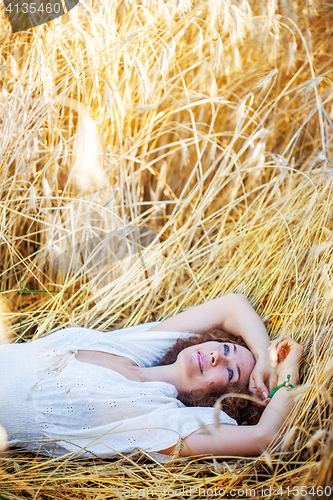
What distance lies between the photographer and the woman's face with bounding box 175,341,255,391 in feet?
4.40

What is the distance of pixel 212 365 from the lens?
1.34 meters

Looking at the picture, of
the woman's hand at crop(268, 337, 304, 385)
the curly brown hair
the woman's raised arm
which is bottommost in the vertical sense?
the curly brown hair

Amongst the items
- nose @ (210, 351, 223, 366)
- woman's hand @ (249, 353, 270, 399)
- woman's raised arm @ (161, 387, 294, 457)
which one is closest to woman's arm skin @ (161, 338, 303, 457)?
woman's raised arm @ (161, 387, 294, 457)

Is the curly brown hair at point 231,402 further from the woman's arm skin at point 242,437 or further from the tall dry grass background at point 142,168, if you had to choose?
the tall dry grass background at point 142,168

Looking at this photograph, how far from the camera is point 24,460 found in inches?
49.3

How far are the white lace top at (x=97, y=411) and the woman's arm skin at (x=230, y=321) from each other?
1.00 ft

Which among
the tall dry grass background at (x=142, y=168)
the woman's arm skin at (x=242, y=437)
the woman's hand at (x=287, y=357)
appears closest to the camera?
the woman's arm skin at (x=242, y=437)

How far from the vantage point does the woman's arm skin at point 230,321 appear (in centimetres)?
146

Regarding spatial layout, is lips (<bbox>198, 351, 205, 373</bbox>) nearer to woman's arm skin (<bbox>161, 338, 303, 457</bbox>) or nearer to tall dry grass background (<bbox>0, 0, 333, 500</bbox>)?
woman's arm skin (<bbox>161, 338, 303, 457</bbox>)

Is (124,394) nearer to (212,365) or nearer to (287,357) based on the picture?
(212,365)

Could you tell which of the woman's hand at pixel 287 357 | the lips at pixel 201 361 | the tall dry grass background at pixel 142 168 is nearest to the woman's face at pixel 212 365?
the lips at pixel 201 361

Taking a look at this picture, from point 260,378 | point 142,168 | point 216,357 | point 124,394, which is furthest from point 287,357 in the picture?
point 142,168

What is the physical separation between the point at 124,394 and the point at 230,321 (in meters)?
0.53

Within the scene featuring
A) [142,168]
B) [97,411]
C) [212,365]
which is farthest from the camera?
[142,168]
